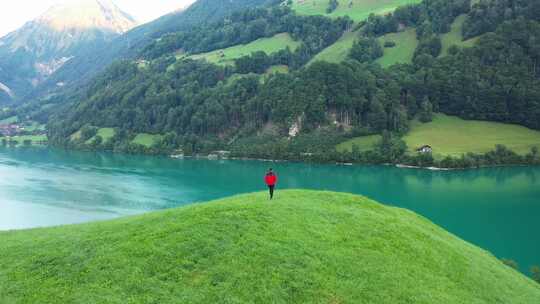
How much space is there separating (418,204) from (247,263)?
230 feet

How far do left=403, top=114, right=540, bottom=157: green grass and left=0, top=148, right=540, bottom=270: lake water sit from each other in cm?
1333

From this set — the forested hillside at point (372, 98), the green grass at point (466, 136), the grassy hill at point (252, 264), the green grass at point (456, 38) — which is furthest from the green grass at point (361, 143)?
the grassy hill at point (252, 264)

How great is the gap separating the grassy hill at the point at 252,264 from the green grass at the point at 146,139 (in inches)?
6342

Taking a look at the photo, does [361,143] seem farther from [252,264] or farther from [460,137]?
[252,264]

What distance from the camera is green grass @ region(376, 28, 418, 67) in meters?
183

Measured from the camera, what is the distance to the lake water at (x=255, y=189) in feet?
223

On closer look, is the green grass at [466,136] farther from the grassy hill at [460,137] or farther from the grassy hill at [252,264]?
the grassy hill at [252,264]

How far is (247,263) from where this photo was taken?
16812 millimetres

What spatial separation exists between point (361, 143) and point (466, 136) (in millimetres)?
32571

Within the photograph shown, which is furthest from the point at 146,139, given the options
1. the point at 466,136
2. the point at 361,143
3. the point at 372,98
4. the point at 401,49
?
the point at 466,136

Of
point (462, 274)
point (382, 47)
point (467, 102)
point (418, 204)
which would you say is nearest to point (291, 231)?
point (462, 274)

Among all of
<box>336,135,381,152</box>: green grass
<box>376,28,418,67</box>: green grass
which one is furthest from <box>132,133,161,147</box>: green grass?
<box>376,28,418,67</box>: green grass

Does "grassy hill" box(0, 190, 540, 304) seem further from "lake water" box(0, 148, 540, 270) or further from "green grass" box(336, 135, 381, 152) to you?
"green grass" box(336, 135, 381, 152)

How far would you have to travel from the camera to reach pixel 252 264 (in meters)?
16.8
